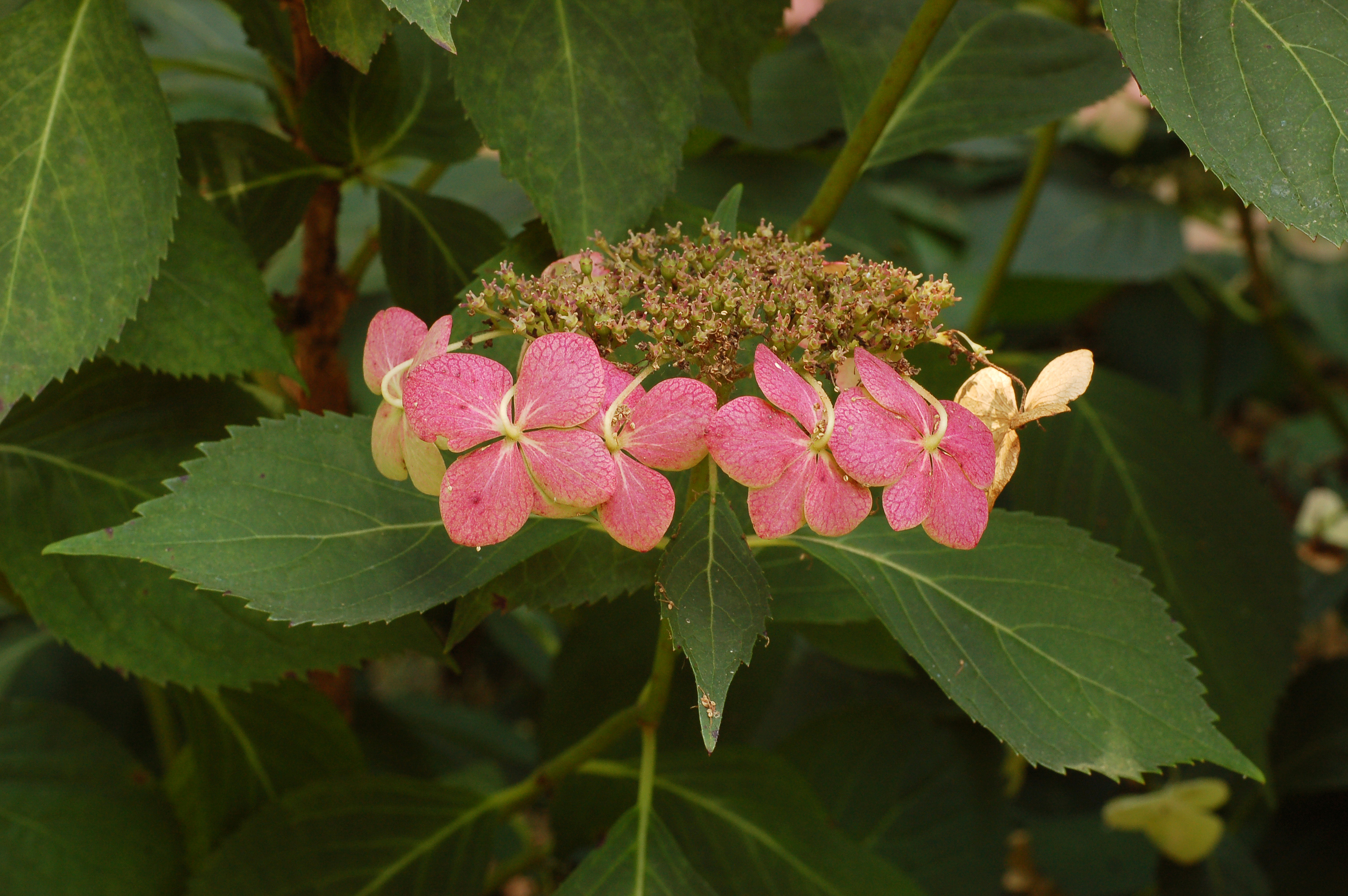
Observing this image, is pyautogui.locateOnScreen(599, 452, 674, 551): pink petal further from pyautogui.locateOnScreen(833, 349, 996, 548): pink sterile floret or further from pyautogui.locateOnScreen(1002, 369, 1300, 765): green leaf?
pyautogui.locateOnScreen(1002, 369, 1300, 765): green leaf

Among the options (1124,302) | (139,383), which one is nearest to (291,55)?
(139,383)

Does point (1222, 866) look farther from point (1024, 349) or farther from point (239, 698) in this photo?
point (239, 698)

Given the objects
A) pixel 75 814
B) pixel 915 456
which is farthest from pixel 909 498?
pixel 75 814

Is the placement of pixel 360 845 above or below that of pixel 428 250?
below

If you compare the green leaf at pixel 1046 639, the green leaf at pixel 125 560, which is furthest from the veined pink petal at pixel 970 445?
the green leaf at pixel 125 560

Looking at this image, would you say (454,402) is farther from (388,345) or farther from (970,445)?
(970,445)

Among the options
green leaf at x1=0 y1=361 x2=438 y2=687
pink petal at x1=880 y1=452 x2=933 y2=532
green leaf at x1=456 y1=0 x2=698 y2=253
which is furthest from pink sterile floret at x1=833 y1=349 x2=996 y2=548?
green leaf at x1=0 y1=361 x2=438 y2=687
